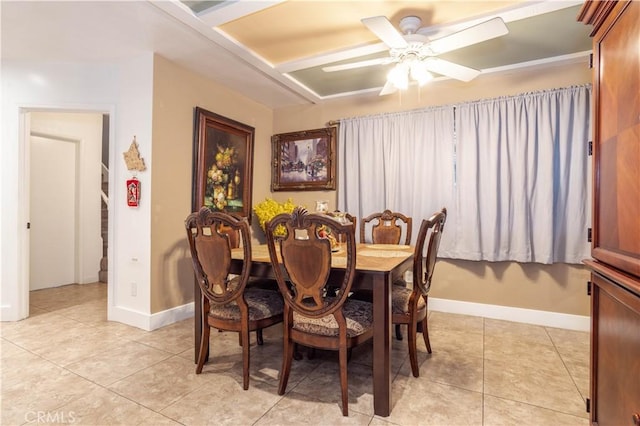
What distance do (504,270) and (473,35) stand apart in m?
2.28

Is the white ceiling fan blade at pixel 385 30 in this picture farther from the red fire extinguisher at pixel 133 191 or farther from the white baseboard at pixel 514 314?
the white baseboard at pixel 514 314

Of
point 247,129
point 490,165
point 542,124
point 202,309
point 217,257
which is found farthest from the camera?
point 247,129

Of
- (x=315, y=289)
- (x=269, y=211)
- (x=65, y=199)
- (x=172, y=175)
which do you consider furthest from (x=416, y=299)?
(x=65, y=199)

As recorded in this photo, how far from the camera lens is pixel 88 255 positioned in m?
4.62

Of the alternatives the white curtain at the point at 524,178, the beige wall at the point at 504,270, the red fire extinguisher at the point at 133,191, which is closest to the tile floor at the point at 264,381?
the beige wall at the point at 504,270

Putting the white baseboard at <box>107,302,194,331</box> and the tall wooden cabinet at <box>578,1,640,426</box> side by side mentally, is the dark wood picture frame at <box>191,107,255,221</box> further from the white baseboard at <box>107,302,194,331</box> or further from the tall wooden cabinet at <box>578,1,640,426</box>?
the tall wooden cabinet at <box>578,1,640,426</box>

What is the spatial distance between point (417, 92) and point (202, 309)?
3.12 metres

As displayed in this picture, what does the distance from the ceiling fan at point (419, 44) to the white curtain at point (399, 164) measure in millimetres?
951

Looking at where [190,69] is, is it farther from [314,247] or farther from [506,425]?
[506,425]

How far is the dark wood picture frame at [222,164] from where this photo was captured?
3.24 metres

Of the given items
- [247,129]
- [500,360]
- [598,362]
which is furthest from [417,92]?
[598,362]

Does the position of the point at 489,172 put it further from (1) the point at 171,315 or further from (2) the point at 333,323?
(1) the point at 171,315

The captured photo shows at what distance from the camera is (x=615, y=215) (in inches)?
42.7

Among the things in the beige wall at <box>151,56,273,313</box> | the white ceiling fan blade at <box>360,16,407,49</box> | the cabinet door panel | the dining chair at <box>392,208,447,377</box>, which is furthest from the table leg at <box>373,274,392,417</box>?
the beige wall at <box>151,56,273,313</box>
